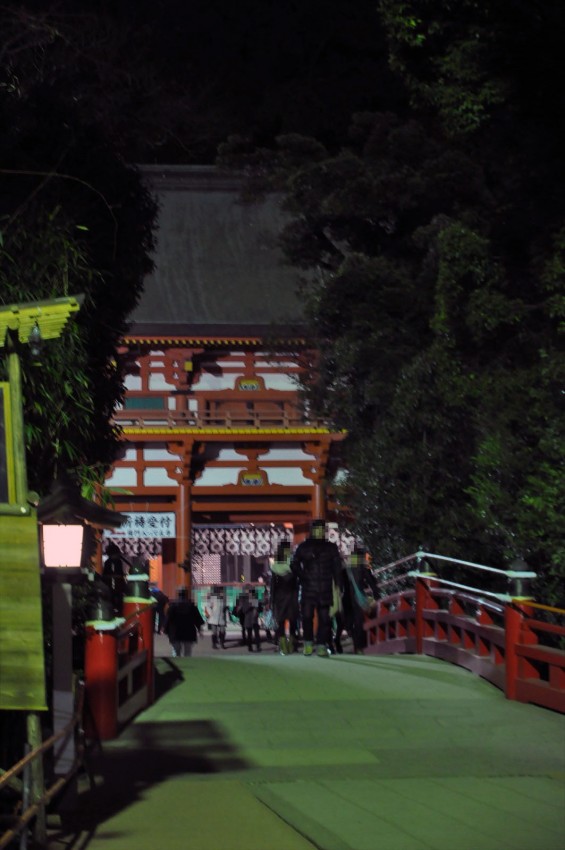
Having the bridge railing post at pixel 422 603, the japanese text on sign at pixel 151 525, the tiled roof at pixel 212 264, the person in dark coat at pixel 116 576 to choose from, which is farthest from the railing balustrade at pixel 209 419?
the bridge railing post at pixel 422 603

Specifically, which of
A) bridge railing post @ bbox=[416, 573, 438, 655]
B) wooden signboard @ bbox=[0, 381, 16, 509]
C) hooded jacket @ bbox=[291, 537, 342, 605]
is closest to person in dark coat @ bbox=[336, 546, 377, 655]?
bridge railing post @ bbox=[416, 573, 438, 655]

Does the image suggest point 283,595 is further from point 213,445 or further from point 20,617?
point 213,445

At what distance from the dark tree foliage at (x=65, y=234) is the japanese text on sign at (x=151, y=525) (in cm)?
1931

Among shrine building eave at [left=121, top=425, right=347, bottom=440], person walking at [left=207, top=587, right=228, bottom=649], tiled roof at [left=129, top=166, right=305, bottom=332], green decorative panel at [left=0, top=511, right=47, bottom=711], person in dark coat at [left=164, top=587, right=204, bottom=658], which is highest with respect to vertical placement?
tiled roof at [left=129, top=166, right=305, bottom=332]

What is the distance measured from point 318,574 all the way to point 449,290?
337 cm

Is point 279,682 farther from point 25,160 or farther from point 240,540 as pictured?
point 240,540

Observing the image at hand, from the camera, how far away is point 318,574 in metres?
15.1

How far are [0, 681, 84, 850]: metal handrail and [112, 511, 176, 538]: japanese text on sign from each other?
24.6m

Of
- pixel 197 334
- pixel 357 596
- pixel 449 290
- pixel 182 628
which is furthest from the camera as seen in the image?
pixel 197 334

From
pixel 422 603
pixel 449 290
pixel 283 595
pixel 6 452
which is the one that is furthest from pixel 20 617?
pixel 283 595

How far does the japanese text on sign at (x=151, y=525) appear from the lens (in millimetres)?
32656

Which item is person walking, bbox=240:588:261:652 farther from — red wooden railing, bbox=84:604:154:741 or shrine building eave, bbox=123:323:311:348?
red wooden railing, bbox=84:604:154:741

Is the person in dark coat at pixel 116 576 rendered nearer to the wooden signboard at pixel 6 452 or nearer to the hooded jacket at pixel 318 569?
the hooded jacket at pixel 318 569

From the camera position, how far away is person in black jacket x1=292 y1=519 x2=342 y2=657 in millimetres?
15117
